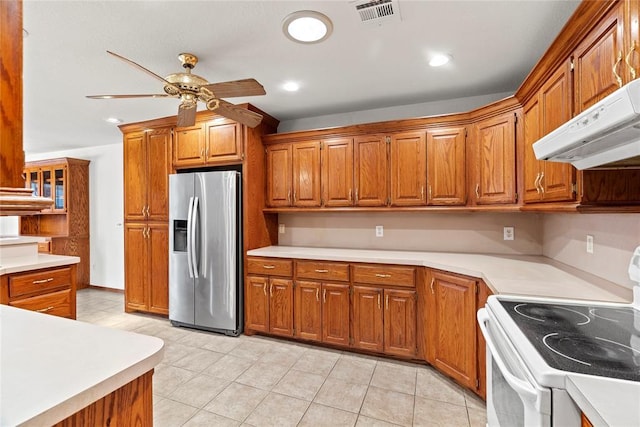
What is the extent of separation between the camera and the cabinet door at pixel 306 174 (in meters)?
3.24

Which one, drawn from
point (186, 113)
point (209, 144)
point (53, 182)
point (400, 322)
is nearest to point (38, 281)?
point (186, 113)

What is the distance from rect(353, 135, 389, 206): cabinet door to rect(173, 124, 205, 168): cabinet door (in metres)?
1.76

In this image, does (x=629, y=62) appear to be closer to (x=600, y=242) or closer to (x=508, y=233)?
(x=600, y=242)

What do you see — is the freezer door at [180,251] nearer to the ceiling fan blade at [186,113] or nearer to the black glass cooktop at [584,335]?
the ceiling fan blade at [186,113]

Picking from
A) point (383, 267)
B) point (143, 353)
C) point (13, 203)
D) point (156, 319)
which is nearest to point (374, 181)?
point (383, 267)

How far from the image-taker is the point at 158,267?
3609 mm

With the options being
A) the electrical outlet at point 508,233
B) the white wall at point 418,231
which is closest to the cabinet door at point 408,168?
the white wall at point 418,231

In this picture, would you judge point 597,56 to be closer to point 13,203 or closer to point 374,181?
point 374,181

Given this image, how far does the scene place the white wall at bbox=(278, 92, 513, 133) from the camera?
117 inches

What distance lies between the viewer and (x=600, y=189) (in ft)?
4.78

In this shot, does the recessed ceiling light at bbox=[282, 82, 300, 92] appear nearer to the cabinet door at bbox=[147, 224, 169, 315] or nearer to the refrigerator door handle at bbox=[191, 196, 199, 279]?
the refrigerator door handle at bbox=[191, 196, 199, 279]

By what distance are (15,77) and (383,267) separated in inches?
97.2

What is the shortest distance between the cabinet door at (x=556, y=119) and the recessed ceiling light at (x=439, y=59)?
0.69m

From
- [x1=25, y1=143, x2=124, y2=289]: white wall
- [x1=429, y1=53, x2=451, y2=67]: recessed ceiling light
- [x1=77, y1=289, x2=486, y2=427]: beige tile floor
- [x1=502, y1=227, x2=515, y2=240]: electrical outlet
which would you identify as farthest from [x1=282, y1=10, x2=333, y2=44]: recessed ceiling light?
→ [x1=25, y1=143, x2=124, y2=289]: white wall
